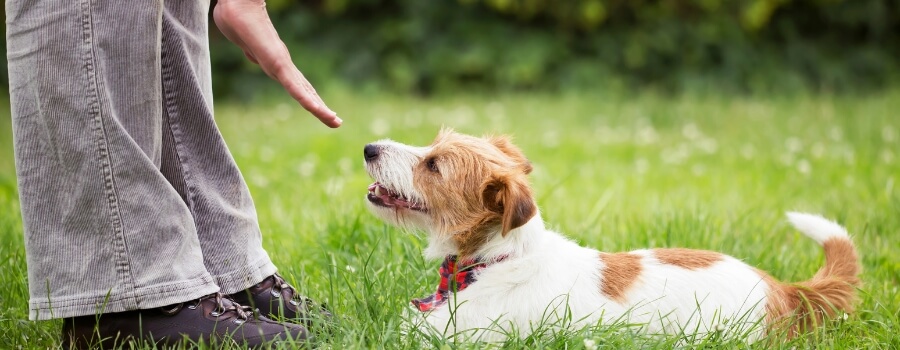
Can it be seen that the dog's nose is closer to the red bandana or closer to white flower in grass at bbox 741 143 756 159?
the red bandana

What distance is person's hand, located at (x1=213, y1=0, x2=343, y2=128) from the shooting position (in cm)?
215

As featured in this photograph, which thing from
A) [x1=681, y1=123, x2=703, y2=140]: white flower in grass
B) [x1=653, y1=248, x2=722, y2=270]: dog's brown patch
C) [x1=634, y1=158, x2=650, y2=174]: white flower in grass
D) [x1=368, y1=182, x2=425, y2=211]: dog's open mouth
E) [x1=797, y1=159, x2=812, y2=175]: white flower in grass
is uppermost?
[x1=368, y1=182, x2=425, y2=211]: dog's open mouth

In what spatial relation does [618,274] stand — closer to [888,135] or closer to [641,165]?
[641,165]

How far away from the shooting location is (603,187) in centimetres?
504

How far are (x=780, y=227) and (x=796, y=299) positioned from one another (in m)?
1.42

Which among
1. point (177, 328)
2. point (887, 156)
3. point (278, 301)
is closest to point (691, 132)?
point (887, 156)

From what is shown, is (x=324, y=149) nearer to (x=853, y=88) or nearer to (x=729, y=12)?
(x=729, y=12)

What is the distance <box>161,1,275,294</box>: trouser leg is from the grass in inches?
11.5

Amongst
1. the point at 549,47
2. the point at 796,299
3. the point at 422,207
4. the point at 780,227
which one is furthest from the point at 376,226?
the point at 549,47

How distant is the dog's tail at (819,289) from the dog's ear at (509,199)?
759 mm

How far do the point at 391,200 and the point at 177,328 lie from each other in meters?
0.70

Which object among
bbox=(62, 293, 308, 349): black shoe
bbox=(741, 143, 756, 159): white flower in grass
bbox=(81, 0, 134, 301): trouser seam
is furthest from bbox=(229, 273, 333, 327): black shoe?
→ bbox=(741, 143, 756, 159): white flower in grass

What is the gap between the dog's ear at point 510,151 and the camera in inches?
103

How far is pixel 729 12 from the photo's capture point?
988cm
